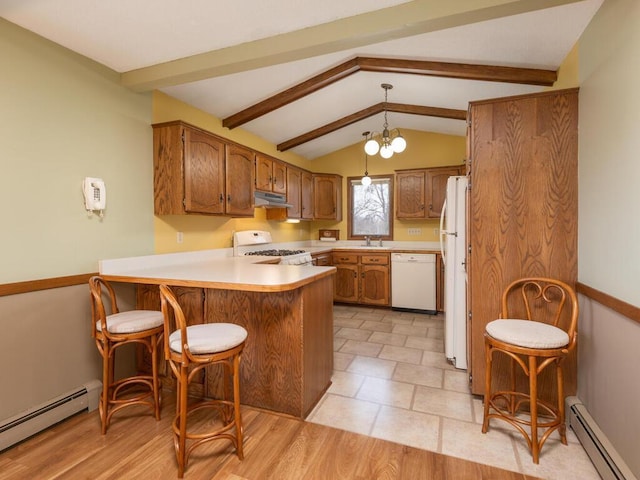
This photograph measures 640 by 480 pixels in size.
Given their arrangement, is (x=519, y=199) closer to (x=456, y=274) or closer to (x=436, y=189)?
(x=456, y=274)

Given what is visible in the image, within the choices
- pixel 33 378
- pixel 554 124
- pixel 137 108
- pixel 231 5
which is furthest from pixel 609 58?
pixel 33 378

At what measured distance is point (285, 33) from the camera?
2064 millimetres

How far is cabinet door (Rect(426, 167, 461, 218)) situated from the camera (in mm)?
4746

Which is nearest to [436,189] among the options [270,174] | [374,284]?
[374,284]

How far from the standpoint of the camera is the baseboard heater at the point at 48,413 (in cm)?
185

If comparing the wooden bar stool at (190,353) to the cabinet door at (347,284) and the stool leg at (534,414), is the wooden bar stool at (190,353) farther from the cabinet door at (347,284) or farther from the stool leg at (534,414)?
the cabinet door at (347,284)

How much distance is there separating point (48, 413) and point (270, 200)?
2.71m

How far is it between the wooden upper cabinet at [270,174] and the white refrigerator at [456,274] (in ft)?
6.72

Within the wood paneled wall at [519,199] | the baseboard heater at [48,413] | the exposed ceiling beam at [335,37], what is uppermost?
the exposed ceiling beam at [335,37]

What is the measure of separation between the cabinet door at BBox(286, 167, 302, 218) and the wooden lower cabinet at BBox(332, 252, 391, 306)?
996mm

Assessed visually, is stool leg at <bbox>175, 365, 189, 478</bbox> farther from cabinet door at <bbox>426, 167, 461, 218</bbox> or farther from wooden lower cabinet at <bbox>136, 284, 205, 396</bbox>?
cabinet door at <bbox>426, 167, 461, 218</bbox>

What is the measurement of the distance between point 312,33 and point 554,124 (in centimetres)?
165

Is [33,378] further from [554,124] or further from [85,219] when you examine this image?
[554,124]

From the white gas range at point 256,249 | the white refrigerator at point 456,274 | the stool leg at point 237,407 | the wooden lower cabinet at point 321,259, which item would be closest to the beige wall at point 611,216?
the white refrigerator at point 456,274
